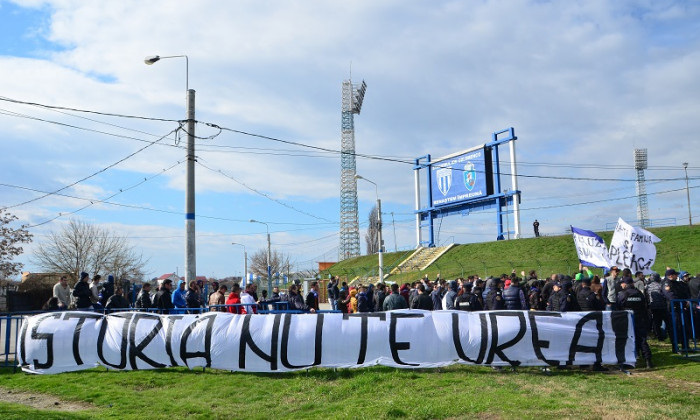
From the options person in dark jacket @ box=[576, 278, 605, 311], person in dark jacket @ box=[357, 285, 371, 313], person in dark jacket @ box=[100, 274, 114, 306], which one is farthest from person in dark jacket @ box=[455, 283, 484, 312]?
person in dark jacket @ box=[100, 274, 114, 306]

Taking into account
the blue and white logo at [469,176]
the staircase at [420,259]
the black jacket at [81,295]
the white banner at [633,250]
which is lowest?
the black jacket at [81,295]

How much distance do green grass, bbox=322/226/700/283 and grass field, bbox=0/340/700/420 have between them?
1082 inches

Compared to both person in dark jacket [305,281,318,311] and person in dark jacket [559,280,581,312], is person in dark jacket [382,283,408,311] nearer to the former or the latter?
person in dark jacket [559,280,581,312]

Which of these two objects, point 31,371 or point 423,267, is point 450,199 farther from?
point 31,371

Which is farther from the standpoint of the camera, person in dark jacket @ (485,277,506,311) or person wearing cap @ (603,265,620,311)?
person in dark jacket @ (485,277,506,311)

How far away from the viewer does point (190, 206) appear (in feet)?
55.7

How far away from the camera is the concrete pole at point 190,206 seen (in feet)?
54.5

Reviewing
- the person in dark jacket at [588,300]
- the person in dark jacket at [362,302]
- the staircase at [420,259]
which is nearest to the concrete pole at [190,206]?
the person in dark jacket at [362,302]

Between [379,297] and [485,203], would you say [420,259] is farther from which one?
[379,297]

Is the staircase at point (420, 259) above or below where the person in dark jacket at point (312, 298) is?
above

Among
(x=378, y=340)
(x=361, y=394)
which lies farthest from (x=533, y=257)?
(x=361, y=394)

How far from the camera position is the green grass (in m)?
38.0

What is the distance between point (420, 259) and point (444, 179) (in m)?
7.25

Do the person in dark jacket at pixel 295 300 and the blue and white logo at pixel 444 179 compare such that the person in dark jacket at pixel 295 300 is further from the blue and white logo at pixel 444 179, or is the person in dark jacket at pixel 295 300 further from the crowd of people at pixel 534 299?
the blue and white logo at pixel 444 179
